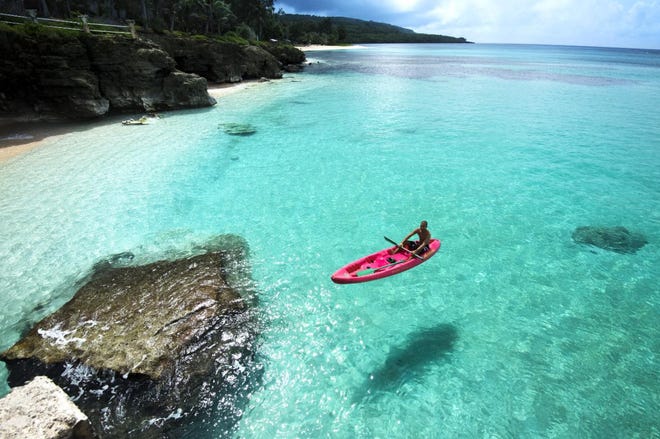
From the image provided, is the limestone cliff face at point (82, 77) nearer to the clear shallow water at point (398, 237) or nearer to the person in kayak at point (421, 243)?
the clear shallow water at point (398, 237)

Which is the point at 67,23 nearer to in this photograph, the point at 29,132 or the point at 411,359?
the point at 29,132

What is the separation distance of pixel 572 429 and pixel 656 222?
463 inches

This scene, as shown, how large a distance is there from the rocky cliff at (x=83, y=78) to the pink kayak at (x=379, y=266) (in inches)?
1048

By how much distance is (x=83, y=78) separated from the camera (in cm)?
2525

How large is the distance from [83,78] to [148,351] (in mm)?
26177

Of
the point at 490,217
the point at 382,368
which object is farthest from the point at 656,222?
the point at 382,368

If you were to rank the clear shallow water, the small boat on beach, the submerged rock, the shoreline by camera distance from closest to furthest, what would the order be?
the clear shallow water → the submerged rock → the shoreline → the small boat on beach

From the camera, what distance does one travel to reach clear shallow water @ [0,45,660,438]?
7.04 m

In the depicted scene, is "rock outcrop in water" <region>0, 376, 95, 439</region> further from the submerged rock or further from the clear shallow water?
the submerged rock

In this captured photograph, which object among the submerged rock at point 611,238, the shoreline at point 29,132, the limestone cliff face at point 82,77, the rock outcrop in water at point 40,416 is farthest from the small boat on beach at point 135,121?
the submerged rock at point 611,238

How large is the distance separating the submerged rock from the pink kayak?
6.64 m

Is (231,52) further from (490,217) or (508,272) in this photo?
(508,272)

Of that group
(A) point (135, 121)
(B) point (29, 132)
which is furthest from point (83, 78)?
(B) point (29, 132)

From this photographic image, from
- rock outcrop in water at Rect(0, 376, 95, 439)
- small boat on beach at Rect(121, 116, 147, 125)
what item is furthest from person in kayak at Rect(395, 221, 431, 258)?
small boat on beach at Rect(121, 116, 147, 125)
